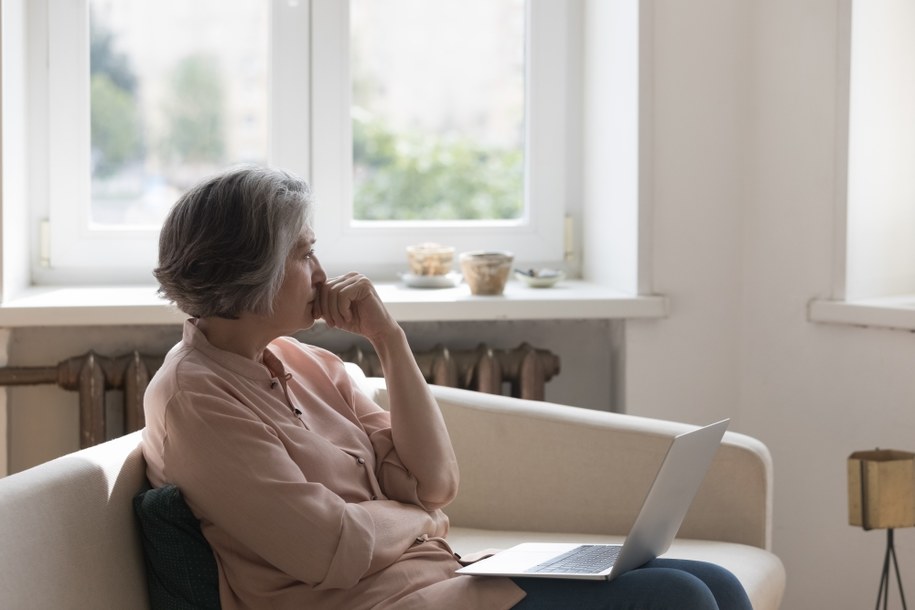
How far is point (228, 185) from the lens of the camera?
160 centimetres

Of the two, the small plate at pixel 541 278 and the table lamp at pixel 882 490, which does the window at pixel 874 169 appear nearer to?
the table lamp at pixel 882 490

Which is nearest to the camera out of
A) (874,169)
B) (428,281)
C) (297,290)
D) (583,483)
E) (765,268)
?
(297,290)

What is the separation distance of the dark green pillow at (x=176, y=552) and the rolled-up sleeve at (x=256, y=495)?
25 millimetres

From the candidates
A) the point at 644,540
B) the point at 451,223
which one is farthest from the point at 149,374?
the point at 644,540

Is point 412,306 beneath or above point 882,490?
above

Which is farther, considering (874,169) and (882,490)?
(874,169)

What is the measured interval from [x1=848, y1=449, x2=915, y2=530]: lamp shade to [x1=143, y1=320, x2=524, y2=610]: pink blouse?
3.13 ft

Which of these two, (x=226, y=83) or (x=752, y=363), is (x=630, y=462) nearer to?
(x=752, y=363)

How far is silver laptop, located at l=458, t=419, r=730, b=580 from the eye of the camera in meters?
1.54

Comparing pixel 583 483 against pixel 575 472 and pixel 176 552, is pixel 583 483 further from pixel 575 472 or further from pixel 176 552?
pixel 176 552

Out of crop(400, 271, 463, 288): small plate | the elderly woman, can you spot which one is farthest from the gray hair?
crop(400, 271, 463, 288): small plate

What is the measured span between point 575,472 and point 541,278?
2.70 ft

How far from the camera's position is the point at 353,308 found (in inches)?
71.9

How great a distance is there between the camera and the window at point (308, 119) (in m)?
2.94
